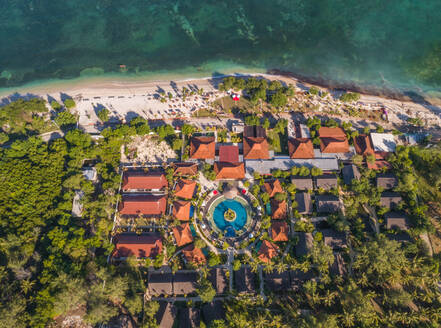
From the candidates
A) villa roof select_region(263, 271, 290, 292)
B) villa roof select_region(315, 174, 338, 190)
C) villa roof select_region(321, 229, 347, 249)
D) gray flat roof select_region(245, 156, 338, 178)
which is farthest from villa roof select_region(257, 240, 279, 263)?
villa roof select_region(315, 174, 338, 190)

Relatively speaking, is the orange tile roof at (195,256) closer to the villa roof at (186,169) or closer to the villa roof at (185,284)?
the villa roof at (185,284)

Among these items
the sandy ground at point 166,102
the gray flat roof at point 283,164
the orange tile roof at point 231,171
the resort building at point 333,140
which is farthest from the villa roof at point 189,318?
the sandy ground at point 166,102

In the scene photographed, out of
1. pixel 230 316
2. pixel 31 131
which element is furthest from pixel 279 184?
pixel 31 131

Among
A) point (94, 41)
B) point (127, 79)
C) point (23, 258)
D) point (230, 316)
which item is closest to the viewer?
point (230, 316)

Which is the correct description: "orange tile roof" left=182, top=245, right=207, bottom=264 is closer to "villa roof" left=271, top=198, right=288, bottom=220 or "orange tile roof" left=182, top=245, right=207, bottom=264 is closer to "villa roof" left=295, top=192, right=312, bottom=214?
"villa roof" left=271, top=198, right=288, bottom=220

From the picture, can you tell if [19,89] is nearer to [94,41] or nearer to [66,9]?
[94,41]
